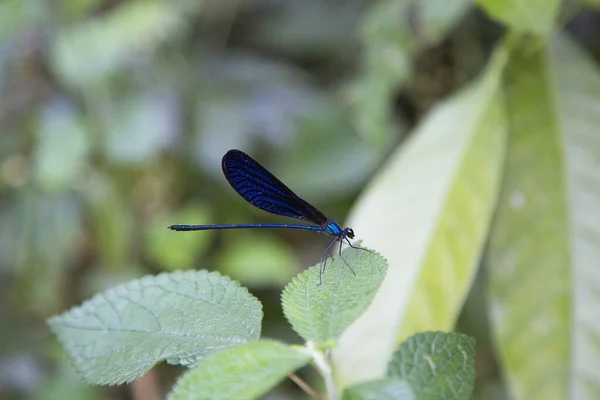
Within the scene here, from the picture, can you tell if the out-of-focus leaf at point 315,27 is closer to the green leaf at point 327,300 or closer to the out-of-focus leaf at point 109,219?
the out-of-focus leaf at point 109,219

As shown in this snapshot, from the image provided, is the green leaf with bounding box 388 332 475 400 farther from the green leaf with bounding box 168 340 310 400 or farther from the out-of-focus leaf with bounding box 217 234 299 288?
the out-of-focus leaf with bounding box 217 234 299 288

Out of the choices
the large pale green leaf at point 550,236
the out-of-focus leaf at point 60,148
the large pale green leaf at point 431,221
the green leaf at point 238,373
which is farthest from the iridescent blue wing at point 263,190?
the out-of-focus leaf at point 60,148

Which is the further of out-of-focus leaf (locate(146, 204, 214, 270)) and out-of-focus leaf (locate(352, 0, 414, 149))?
out-of-focus leaf (locate(146, 204, 214, 270))

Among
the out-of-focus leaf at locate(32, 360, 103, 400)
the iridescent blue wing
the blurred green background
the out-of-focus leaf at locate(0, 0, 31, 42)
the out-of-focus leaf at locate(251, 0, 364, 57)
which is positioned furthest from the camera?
the out-of-focus leaf at locate(251, 0, 364, 57)

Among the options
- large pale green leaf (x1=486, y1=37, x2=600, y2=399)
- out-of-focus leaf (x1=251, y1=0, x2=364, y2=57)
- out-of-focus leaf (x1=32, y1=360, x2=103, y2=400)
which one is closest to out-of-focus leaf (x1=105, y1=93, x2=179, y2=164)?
out-of-focus leaf (x1=251, y1=0, x2=364, y2=57)

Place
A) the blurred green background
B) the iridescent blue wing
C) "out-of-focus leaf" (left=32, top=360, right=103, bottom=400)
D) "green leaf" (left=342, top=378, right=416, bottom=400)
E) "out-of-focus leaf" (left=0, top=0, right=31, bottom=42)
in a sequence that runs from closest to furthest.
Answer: "green leaf" (left=342, top=378, right=416, bottom=400) < the iridescent blue wing < "out-of-focus leaf" (left=32, top=360, right=103, bottom=400) < the blurred green background < "out-of-focus leaf" (left=0, top=0, right=31, bottom=42)

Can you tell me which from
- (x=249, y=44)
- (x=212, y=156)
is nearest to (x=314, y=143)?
(x=212, y=156)
